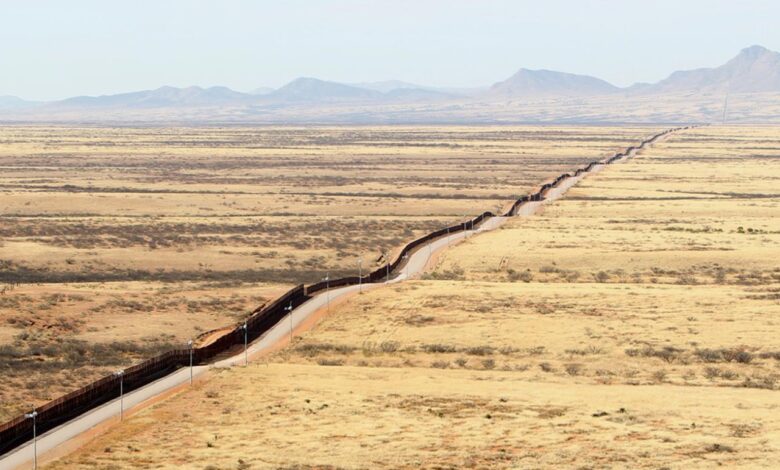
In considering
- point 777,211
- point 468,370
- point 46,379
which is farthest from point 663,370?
point 777,211

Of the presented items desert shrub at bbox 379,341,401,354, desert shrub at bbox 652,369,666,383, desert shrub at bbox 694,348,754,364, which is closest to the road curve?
desert shrub at bbox 379,341,401,354

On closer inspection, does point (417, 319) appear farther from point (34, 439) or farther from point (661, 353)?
point (34, 439)

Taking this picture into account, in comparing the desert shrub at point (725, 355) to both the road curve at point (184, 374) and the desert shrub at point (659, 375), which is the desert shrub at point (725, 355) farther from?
the road curve at point (184, 374)

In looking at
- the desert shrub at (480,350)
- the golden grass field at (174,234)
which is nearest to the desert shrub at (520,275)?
the golden grass field at (174,234)

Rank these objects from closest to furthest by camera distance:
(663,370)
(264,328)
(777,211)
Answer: (663,370), (264,328), (777,211)

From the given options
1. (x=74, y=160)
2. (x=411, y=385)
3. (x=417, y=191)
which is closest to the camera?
(x=411, y=385)

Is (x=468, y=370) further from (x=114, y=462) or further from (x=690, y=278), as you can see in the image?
(x=690, y=278)
